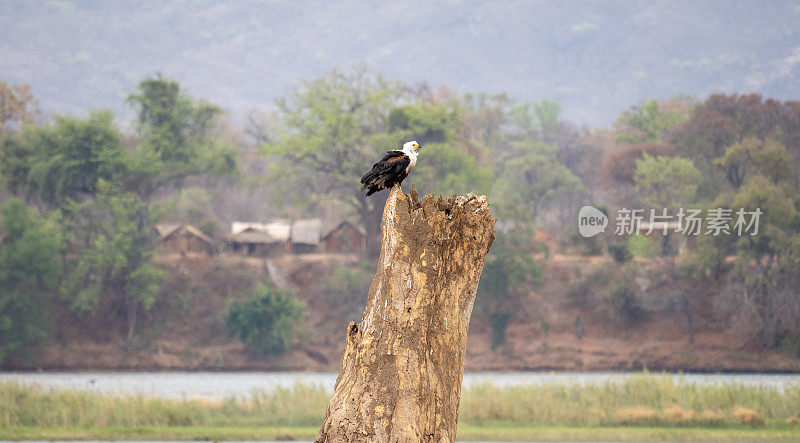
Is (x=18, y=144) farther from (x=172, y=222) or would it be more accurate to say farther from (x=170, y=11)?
(x=170, y=11)

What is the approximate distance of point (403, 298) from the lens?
28.6 feet

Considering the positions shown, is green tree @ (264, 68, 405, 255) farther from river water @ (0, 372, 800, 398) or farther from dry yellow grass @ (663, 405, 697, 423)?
dry yellow grass @ (663, 405, 697, 423)

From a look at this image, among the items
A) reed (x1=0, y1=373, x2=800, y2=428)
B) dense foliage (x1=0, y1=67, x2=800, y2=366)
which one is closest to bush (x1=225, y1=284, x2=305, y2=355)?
dense foliage (x1=0, y1=67, x2=800, y2=366)

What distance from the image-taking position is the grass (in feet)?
67.6

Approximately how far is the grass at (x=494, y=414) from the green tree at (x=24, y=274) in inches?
830

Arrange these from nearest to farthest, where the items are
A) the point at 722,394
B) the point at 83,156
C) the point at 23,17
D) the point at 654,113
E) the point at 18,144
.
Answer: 1. the point at 722,394
2. the point at 83,156
3. the point at 18,144
4. the point at 654,113
5. the point at 23,17

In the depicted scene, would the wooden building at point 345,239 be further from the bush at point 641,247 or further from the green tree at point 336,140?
the bush at point 641,247

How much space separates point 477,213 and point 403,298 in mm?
1050

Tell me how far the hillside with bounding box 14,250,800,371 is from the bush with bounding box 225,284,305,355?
78cm

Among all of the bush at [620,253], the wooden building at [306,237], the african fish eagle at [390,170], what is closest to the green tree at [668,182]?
the bush at [620,253]

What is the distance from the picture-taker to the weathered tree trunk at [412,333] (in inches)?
337

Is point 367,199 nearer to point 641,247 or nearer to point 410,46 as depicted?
point 641,247

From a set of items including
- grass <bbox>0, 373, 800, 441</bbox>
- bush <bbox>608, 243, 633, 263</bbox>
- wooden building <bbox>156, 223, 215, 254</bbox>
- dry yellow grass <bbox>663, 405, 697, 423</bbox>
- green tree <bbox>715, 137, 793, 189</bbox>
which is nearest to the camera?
grass <bbox>0, 373, 800, 441</bbox>

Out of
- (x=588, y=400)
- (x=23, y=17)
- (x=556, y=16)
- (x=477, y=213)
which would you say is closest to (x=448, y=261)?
(x=477, y=213)
